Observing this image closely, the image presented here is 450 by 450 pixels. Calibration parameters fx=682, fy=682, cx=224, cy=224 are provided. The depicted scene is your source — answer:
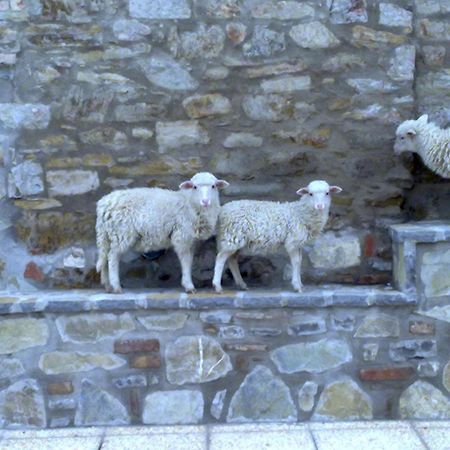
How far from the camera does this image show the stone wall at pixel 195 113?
14.3 ft

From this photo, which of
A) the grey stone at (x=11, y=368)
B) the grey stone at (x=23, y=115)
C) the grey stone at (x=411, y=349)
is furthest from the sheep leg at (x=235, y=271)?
the grey stone at (x=23, y=115)

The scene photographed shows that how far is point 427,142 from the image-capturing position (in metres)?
4.23

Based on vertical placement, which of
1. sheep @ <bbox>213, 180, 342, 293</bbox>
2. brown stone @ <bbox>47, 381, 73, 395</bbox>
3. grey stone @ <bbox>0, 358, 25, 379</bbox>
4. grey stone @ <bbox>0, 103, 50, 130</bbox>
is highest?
grey stone @ <bbox>0, 103, 50, 130</bbox>

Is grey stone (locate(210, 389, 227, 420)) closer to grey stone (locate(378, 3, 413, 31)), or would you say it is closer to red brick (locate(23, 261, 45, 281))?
red brick (locate(23, 261, 45, 281))

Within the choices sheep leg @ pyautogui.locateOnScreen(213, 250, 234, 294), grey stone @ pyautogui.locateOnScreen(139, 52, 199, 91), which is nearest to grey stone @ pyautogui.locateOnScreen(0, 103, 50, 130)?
grey stone @ pyautogui.locateOnScreen(139, 52, 199, 91)

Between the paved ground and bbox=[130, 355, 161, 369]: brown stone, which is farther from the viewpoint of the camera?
bbox=[130, 355, 161, 369]: brown stone

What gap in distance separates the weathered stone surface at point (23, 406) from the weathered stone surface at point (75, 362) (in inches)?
4.9

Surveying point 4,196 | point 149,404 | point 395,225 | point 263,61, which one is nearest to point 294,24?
point 263,61

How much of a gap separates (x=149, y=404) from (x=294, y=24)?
252 cm

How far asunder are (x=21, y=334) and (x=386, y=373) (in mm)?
2070

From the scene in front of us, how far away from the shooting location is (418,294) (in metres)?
3.87

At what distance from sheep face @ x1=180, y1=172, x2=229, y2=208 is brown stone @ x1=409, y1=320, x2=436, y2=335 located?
4.32 ft

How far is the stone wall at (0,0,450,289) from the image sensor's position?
4355 mm

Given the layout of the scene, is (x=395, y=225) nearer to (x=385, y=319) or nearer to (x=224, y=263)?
(x=385, y=319)
